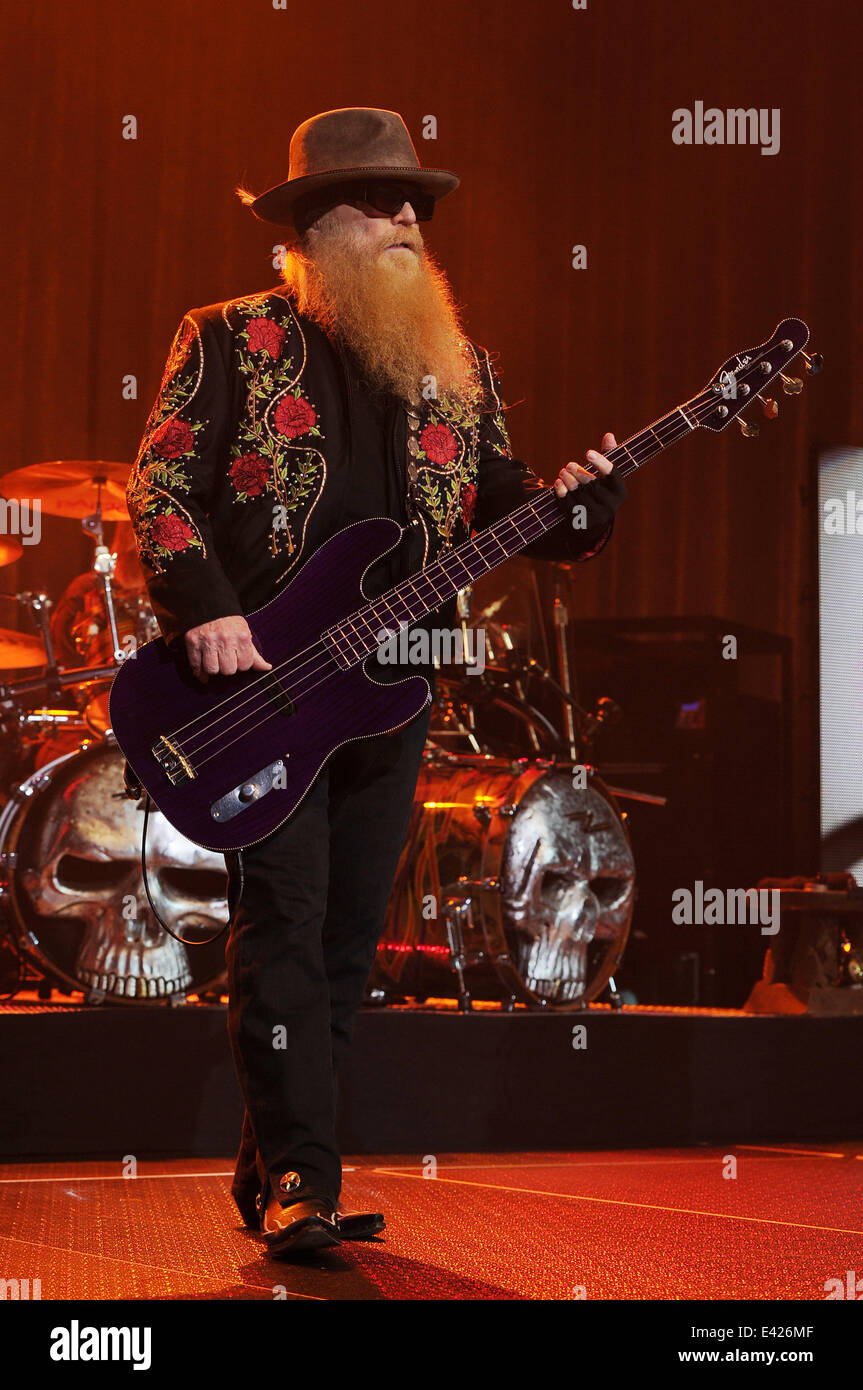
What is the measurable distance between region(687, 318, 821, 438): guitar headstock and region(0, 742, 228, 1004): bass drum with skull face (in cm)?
192

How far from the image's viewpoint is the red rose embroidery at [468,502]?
2.47 metres

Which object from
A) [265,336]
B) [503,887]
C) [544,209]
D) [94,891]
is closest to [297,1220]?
[265,336]

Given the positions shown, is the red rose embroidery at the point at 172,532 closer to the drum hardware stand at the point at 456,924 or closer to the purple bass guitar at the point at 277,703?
the purple bass guitar at the point at 277,703

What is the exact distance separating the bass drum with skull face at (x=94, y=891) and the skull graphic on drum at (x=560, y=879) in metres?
0.86

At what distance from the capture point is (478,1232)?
2369mm

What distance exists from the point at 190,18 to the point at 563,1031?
4.73 m

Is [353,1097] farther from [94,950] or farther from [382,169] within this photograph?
[382,169]

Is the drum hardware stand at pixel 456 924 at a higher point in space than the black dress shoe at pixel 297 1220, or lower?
higher

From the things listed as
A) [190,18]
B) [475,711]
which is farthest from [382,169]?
[190,18]

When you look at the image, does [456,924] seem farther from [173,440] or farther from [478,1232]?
[173,440]

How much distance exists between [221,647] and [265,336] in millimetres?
552

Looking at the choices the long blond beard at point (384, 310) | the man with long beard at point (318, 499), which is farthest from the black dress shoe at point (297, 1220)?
the long blond beard at point (384, 310)

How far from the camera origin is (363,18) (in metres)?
6.59

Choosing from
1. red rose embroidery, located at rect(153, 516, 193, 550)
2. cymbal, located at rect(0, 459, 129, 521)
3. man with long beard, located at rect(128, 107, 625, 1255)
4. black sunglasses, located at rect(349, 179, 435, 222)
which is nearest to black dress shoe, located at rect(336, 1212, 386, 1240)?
man with long beard, located at rect(128, 107, 625, 1255)
